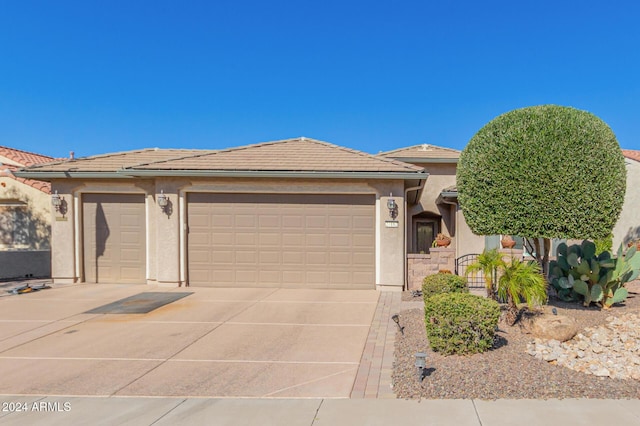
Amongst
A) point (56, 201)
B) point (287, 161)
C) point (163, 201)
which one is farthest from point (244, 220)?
point (56, 201)

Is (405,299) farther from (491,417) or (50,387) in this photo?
(50,387)

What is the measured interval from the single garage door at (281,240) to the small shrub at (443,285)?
3195mm

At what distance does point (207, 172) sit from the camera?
11.0 m

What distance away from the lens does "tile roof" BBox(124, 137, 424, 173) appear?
11.0 meters

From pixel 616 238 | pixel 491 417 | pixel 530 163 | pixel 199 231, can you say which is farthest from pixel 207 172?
pixel 616 238

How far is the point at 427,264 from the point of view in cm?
1105

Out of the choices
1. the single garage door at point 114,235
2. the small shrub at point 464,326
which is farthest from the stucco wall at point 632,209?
the single garage door at point 114,235

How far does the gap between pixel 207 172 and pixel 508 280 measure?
833cm

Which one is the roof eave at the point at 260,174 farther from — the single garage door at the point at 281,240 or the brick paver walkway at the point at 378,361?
the brick paver walkway at the point at 378,361

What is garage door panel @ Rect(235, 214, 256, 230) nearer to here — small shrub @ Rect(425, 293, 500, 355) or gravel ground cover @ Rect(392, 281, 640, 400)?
gravel ground cover @ Rect(392, 281, 640, 400)

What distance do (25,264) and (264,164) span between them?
10.2 m

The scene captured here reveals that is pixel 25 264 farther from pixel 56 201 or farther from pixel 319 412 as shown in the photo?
pixel 319 412

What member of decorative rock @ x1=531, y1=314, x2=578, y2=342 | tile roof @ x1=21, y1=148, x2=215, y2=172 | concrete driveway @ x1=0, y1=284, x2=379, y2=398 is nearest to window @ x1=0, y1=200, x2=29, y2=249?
tile roof @ x1=21, y1=148, x2=215, y2=172

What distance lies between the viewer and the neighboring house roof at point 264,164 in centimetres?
1089
